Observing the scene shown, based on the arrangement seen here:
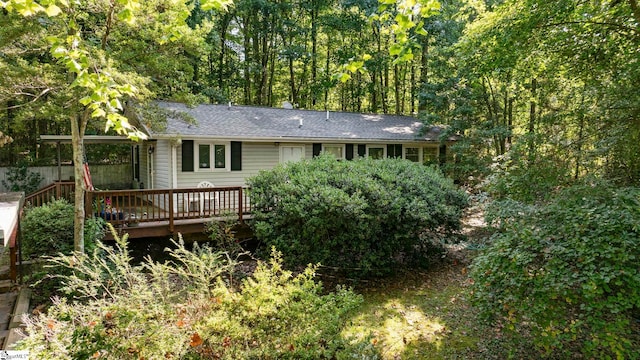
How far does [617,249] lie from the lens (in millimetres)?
3314

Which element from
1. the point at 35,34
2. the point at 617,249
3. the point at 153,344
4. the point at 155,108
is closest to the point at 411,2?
the point at 617,249

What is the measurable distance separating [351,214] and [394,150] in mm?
9864

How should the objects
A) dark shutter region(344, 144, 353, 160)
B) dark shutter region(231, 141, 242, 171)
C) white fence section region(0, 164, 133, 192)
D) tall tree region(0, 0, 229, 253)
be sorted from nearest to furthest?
tall tree region(0, 0, 229, 253), dark shutter region(231, 141, 242, 171), dark shutter region(344, 144, 353, 160), white fence section region(0, 164, 133, 192)

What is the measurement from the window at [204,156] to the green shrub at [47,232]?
488cm

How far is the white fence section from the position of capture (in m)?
15.1

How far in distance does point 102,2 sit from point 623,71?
8.29 meters

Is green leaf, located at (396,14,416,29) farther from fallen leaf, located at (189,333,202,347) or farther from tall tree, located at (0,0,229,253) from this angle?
fallen leaf, located at (189,333,202,347)

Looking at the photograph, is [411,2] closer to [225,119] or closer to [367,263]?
[367,263]

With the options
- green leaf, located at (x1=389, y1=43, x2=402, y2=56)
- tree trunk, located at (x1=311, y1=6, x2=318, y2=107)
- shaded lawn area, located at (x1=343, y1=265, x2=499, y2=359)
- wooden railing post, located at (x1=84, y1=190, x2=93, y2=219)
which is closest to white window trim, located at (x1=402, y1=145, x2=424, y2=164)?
shaded lawn area, located at (x1=343, y1=265, x2=499, y2=359)

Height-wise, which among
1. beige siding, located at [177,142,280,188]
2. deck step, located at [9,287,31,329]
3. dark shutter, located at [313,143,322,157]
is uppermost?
dark shutter, located at [313,143,322,157]

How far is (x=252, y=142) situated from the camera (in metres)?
12.4

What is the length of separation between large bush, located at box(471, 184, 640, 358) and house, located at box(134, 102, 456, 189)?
7899mm

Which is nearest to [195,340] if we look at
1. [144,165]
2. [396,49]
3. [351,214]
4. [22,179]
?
[396,49]

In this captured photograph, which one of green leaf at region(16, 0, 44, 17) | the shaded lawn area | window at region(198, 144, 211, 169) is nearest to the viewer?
green leaf at region(16, 0, 44, 17)
